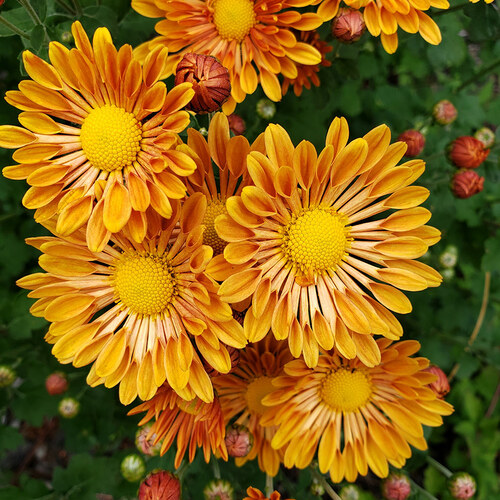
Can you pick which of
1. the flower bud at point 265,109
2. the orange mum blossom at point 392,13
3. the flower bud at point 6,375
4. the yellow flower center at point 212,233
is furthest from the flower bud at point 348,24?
the flower bud at point 6,375

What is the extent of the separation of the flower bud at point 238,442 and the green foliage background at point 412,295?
0.26 meters

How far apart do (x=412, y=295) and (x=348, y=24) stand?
1250 millimetres

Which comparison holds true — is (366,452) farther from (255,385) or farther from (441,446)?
(441,446)

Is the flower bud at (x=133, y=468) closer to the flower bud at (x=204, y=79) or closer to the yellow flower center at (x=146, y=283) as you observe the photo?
the yellow flower center at (x=146, y=283)

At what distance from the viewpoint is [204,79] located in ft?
4.60

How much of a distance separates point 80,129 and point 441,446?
294 centimetres

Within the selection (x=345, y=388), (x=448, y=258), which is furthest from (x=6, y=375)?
(x=448, y=258)

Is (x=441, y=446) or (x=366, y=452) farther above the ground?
(x=366, y=452)

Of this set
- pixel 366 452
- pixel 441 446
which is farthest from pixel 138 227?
pixel 441 446

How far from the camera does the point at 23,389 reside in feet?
7.99

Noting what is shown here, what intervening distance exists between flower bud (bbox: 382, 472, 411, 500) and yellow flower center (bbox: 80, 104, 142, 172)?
1.52 metres

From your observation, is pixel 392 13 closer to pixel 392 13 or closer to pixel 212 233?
pixel 392 13

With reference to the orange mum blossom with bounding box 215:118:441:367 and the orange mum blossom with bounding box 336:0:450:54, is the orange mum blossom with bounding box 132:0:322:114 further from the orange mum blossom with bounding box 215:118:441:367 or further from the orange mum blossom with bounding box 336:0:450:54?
the orange mum blossom with bounding box 215:118:441:367

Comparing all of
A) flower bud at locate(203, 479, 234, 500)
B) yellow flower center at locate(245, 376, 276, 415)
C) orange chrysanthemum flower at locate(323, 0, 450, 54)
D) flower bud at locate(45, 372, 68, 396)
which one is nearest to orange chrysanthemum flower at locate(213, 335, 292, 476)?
yellow flower center at locate(245, 376, 276, 415)
